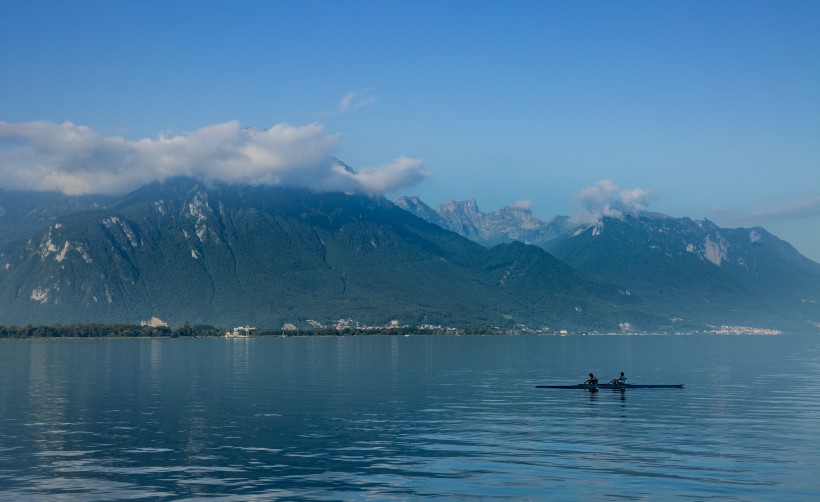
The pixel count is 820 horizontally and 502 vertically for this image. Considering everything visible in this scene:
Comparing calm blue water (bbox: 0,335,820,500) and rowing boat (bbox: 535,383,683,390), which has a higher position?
rowing boat (bbox: 535,383,683,390)

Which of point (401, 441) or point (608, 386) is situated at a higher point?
point (608, 386)

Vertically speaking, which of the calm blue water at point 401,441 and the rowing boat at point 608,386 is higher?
the rowing boat at point 608,386

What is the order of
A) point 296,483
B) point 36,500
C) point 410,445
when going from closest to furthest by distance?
point 36,500 → point 296,483 → point 410,445

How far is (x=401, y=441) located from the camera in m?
74.8

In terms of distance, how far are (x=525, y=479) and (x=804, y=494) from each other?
676 inches

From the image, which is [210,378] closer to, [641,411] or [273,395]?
[273,395]

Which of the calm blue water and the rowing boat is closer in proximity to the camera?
the calm blue water

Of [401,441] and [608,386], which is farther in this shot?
[608,386]

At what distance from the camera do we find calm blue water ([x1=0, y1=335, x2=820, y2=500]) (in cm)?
5619

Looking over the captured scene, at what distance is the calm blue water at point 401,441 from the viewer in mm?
56188

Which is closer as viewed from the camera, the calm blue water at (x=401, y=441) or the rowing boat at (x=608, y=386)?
the calm blue water at (x=401, y=441)

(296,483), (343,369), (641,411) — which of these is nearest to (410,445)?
(296,483)

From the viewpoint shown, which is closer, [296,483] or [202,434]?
[296,483]

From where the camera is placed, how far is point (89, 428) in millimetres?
82875
